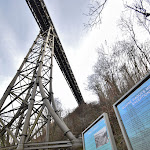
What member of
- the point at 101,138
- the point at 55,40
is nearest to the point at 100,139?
the point at 101,138

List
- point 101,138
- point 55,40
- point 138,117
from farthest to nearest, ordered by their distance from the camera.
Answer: point 55,40
point 101,138
point 138,117

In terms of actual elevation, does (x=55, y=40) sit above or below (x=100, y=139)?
above

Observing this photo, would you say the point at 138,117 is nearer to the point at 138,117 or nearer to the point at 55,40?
the point at 138,117

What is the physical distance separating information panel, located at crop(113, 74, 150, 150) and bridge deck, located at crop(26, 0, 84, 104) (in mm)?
12716

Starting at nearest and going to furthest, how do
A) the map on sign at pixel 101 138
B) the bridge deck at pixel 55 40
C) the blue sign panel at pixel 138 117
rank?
the blue sign panel at pixel 138 117, the map on sign at pixel 101 138, the bridge deck at pixel 55 40

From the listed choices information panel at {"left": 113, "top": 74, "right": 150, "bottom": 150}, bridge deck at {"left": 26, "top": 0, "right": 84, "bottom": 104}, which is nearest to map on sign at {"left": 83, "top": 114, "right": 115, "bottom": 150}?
information panel at {"left": 113, "top": 74, "right": 150, "bottom": 150}

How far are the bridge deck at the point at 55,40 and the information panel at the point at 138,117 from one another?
12.7 m

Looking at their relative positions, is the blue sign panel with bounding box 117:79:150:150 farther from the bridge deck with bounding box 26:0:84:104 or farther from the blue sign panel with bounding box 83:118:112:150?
the bridge deck with bounding box 26:0:84:104

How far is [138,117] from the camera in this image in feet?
5.31

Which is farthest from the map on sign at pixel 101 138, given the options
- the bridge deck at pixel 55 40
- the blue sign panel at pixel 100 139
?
the bridge deck at pixel 55 40

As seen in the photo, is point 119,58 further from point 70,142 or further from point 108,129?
point 108,129

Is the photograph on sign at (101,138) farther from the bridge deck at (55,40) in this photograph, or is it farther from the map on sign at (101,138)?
the bridge deck at (55,40)

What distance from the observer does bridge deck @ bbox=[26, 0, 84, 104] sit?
39.0 ft

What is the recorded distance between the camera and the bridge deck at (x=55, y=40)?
39.0 feet
